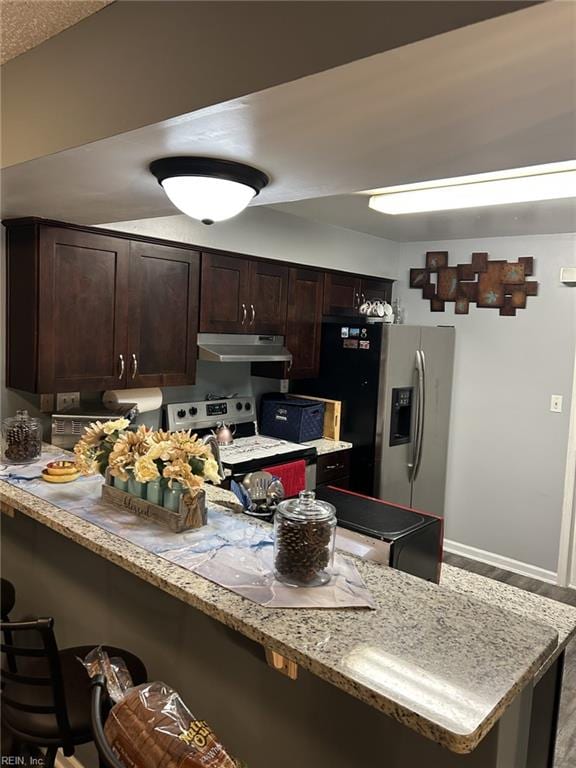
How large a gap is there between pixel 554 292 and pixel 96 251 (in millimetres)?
3054

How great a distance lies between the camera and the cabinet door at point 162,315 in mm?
3027

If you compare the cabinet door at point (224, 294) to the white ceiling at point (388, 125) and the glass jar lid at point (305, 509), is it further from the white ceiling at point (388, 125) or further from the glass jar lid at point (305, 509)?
the glass jar lid at point (305, 509)

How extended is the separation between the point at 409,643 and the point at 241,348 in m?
2.57

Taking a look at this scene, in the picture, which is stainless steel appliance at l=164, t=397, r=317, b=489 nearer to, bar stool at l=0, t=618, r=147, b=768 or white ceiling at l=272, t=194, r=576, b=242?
white ceiling at l=272, t=194, r=576, b=242

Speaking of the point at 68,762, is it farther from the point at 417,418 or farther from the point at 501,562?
the point at 501,562

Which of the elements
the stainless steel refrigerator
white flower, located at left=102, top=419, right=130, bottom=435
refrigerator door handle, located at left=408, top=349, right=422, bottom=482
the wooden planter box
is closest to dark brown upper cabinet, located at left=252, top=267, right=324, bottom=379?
the stainless steel refrigerator

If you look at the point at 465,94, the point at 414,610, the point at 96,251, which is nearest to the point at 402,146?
the point at 465,94

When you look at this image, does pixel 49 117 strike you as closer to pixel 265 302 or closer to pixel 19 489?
pixel 19 489

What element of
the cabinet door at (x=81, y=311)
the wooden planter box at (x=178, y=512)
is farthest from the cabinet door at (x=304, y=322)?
the wooden planter box at (x=178, y=512)

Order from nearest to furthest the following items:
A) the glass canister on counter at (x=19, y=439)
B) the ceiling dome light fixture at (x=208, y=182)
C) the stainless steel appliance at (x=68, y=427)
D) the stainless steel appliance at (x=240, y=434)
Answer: the ceiling dome light fixture at (x=208, y=182), the glass canister on counter at (x=19, y=439), the stainless steel appliance at (x=68, y=427), the stainless steel appliance at (x=240, y=434)

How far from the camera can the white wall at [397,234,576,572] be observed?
160 inches

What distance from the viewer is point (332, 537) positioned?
1397 millimetres

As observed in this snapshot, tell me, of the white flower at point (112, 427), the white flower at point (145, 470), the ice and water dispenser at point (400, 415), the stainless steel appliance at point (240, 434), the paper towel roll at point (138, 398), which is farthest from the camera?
the ice and water dispenser at point (400, 415)

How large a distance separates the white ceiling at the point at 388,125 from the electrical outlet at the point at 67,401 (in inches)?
51.5
